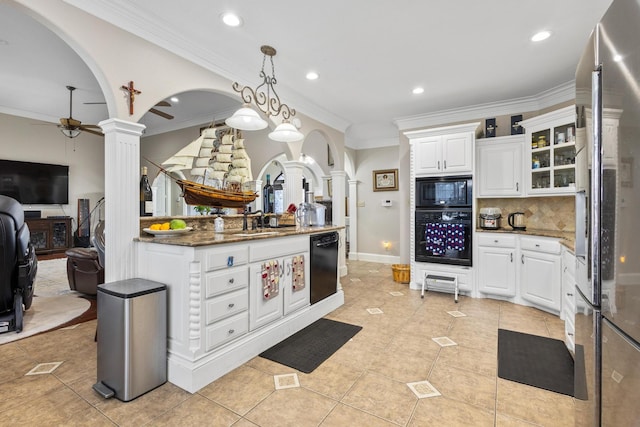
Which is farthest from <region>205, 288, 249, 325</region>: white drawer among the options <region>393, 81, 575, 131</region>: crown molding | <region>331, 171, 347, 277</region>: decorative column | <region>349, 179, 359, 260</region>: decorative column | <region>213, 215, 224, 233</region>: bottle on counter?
<region>349, 179, 359, 260</region>: decorative column

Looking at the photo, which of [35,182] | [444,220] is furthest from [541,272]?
[35,182]

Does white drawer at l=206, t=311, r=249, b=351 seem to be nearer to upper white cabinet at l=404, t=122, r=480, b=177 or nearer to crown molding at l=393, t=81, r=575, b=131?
upper white cabinet at l=404, t=122, r=480, b=177

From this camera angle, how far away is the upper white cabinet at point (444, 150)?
3.93 metres

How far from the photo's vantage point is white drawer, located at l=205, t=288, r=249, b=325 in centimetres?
200

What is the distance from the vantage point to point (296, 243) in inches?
112

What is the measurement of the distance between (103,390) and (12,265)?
69.4 inches

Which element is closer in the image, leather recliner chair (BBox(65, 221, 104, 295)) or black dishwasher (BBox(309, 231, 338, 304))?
black dishwasher (BBox(309, 231, 338, 304))

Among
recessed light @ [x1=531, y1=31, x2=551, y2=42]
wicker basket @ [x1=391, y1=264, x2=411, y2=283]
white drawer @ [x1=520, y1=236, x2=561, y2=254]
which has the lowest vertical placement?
wicker basket @ [x1=391, y1=264, x2=411, y2=283]

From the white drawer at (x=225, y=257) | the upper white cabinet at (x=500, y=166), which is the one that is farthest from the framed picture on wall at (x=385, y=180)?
the white drawer at (x=225, y=257)

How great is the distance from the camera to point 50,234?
20.9 ft

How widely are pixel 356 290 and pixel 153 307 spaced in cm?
292

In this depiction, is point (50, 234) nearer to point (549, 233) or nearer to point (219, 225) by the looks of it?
point (219, 225)

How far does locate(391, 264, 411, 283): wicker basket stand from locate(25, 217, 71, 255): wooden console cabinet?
7.10 meters

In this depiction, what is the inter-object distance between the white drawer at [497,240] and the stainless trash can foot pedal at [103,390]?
4.01 meters
